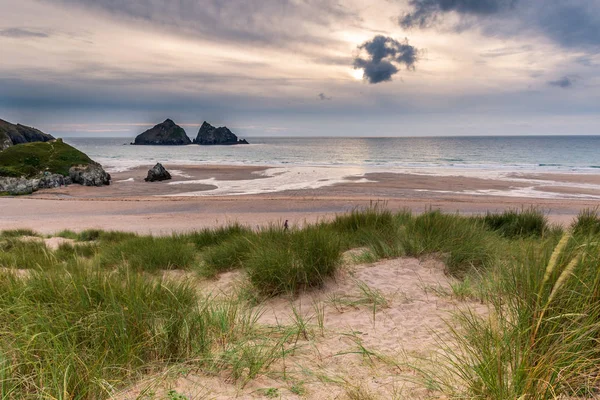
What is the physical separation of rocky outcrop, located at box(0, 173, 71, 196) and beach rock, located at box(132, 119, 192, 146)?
528ft

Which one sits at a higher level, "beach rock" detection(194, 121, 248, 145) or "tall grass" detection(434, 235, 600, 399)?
"beach rock" detection(194, 121, 248, 145)

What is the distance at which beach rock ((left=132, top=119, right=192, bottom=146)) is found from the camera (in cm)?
18675

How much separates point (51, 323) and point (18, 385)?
68 centimetres

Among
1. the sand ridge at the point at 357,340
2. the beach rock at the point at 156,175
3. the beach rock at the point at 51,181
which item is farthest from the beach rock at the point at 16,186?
the sand ridge at the point at 357,340

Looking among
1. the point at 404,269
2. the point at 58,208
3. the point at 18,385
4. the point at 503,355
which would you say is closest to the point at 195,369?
the point at 18,385

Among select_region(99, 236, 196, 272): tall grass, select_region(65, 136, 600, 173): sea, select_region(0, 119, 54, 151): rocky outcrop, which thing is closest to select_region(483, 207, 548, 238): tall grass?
select_region(99, 236, 196, 272): tall grass

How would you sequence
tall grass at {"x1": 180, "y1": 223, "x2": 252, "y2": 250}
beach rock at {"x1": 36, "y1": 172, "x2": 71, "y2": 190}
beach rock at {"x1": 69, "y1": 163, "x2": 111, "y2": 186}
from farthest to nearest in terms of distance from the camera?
beach rock at {"x1": 69, "y1": 163, "x2": 111, "y2": 186}
beach rock at {"x1": 36, "y1": 172, "x2": 71, "y2": 190}
tall grass at {"x1": 180, "y1": 223, "x2": 252, "y2": 250}

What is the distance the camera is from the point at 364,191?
27.0 meters

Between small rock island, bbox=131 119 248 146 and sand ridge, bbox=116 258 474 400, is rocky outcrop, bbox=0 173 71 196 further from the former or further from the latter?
small rock island, bbox=131 119 248 146

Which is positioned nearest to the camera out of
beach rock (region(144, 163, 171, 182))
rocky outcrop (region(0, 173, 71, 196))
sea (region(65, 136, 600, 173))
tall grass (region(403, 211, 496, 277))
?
tall grass (region(403, 211, 496, 277))

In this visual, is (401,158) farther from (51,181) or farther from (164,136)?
(164,136)

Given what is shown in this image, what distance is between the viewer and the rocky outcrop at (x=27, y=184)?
90.8ft

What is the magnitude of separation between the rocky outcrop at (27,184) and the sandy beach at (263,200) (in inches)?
46.1

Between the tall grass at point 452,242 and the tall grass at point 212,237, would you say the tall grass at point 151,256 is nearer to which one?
the tall grass at point 212,237
